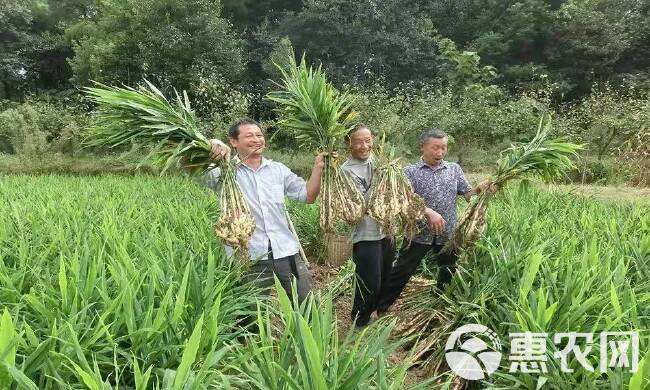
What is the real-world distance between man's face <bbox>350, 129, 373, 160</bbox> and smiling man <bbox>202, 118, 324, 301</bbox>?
339mm

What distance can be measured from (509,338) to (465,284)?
633 millimetres

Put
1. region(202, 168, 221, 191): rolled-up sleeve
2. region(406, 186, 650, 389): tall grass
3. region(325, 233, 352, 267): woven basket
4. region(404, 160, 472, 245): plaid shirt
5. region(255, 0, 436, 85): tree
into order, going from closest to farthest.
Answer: region(406, 186, 650, 389): tall grass, region(202, 168, 221, 191): rolled-up sleeve, region(404, 160, 472, 245): plaid shirt, region(325, 233, 352, 267): woven basket, region(255, 0, 436, 85): tree

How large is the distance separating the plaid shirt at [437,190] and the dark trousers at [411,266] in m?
0.07

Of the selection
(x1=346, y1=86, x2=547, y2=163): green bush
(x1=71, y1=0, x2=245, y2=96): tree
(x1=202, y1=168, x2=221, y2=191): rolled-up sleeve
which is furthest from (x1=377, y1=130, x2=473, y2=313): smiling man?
(x1=71, y1=0, x2=245, y2=96): tree

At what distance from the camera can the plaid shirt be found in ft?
10.1

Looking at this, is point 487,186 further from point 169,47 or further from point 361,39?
point 361,39

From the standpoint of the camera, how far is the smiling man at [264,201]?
8.16ft

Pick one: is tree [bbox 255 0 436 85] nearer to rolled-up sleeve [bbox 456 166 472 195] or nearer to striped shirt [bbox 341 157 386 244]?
rolled-up sleeve [bbox 456 166 472 195]

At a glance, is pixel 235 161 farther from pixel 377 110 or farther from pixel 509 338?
pixel 377 110

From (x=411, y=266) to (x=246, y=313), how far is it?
4.41ft

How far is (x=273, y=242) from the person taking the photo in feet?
8.21

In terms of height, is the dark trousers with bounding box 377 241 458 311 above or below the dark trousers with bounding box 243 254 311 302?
below

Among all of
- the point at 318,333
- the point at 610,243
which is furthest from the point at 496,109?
the point at 318,333

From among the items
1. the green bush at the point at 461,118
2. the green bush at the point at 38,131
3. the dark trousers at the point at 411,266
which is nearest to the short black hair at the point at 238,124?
the dark trousers at the point at 411,266
